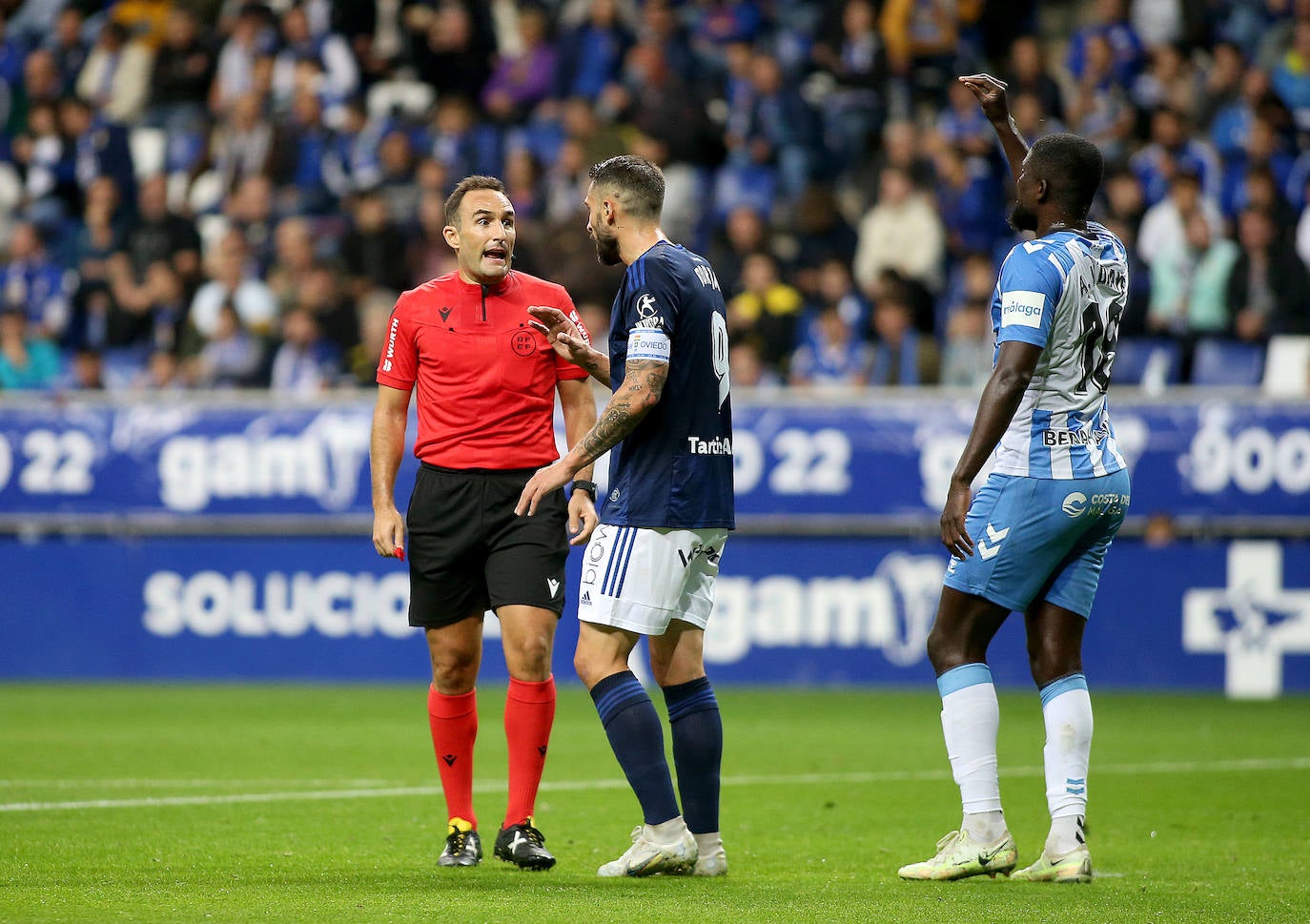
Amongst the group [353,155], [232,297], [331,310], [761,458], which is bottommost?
[761,458]

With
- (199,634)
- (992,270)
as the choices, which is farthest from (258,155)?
(992,270)

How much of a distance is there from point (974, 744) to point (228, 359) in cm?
1114

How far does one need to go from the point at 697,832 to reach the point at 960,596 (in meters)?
1.11

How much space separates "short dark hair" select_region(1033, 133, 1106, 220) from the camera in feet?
19.1

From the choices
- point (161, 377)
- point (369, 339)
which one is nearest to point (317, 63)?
point (161, 377)

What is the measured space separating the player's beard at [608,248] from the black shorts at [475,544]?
81 cm

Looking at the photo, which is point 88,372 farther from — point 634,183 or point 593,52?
point 634,183

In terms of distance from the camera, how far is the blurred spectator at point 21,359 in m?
16.1

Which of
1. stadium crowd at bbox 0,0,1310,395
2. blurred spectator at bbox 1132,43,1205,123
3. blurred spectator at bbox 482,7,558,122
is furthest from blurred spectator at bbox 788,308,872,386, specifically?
blurred spectator at bbox 482,7,558,122

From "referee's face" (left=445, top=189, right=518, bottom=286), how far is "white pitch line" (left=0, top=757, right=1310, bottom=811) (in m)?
2.68

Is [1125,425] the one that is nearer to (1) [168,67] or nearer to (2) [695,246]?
(2) [695,246]

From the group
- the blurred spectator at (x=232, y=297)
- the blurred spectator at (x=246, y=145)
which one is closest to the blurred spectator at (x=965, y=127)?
the blurred spectator at (x=232, y=297)

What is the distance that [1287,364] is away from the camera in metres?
13.7

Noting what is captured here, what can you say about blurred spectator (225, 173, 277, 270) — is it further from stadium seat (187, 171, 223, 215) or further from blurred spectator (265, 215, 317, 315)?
blurred spectator (265, 215, 317, 315)
